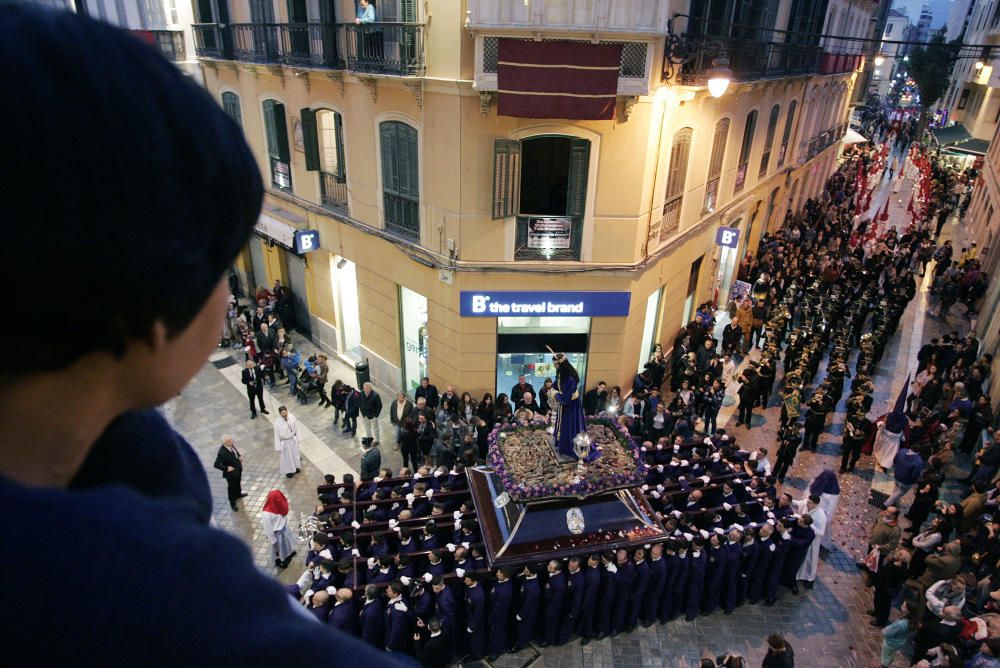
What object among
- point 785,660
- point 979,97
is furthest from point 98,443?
point 979,97

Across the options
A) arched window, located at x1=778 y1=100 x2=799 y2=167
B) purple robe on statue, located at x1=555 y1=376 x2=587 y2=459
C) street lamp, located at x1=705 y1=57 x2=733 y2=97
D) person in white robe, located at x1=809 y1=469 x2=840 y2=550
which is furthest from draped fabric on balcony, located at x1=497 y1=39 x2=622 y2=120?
arched window, located at x1=778 y1=100 x2=799 y2=167

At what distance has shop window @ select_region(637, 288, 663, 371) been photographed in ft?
56.1

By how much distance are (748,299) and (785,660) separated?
14.0 m

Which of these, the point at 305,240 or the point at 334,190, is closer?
the point at 334,190

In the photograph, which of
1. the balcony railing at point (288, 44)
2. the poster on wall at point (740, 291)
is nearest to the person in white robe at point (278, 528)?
the balcony railing at point (288, 44)

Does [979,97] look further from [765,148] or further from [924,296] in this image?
[765,148]

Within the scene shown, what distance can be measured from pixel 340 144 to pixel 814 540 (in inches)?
571

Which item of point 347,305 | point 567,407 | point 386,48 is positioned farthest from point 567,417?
point 347,305

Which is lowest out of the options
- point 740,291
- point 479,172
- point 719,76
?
point 740,291

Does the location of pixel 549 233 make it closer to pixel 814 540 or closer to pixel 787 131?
A: pixel 814 540

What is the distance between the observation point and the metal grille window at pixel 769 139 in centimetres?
2375

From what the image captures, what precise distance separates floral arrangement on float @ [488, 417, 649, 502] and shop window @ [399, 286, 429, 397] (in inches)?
201

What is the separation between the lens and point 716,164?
1870cm

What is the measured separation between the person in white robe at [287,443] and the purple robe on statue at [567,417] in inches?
242
